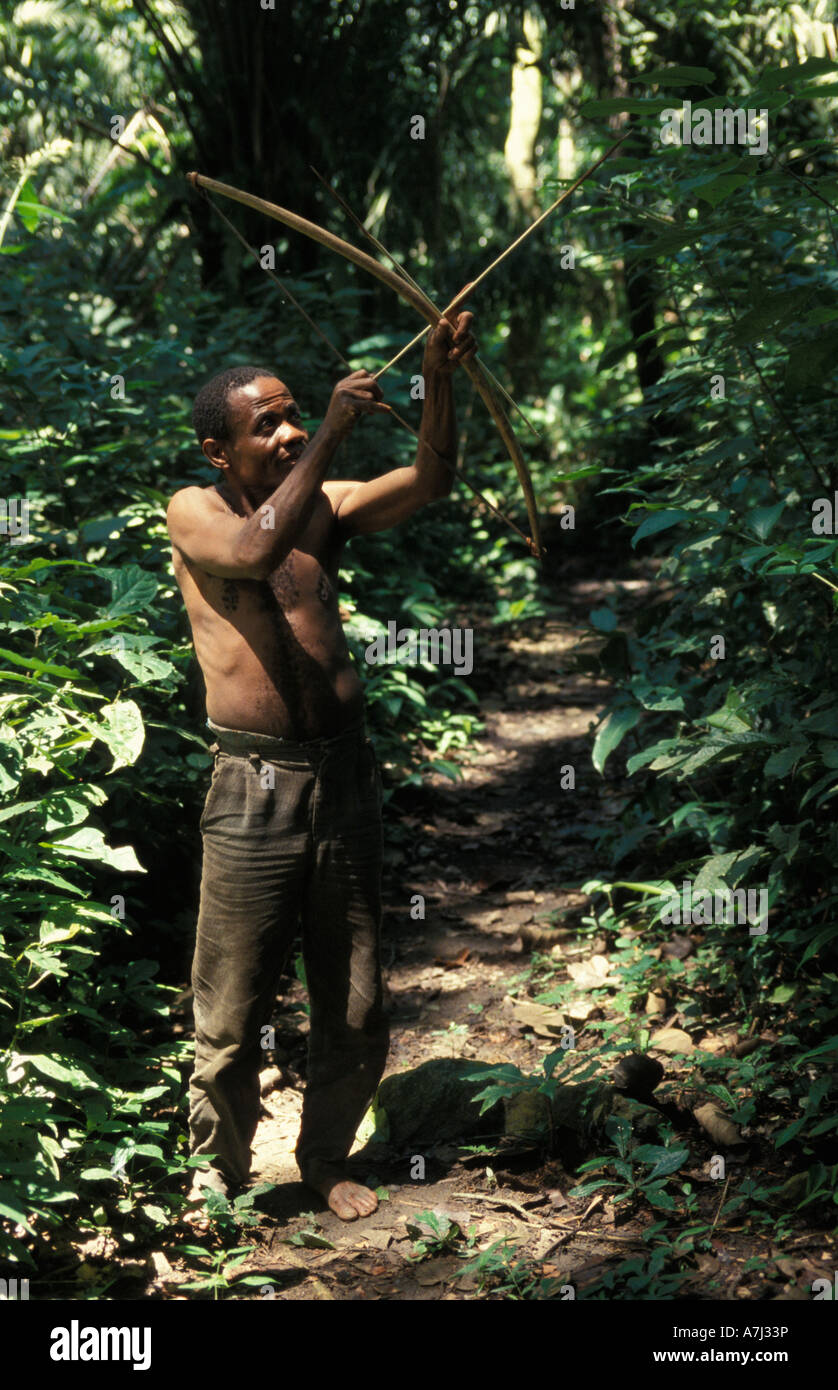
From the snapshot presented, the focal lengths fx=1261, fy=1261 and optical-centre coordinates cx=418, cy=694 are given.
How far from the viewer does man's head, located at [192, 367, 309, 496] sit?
3.15m

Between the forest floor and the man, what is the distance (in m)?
0.22

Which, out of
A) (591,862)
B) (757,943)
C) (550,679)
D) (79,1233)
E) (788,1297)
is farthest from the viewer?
(550,679)

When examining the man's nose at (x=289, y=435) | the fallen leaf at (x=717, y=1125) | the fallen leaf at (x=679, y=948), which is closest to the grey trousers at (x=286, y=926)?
the man's nose at (x=289, y=435)

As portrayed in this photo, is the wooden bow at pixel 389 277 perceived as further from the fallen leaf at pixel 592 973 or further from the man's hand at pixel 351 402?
the fallen leaf at pixel 592 973

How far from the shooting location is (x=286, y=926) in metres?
3.20

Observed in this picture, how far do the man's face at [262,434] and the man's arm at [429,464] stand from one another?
22cm

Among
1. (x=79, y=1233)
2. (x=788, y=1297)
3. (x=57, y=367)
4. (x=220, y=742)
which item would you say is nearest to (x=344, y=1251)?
(x=79, y=1233)

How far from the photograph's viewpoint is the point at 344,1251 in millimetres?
3088

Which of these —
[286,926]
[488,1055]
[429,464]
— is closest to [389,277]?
[429,464]

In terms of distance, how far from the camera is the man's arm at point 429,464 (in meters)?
2.94

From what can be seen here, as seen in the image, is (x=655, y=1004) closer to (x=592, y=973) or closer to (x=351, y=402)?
(x=592, y=973)

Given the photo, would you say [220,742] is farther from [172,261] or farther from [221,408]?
[172,261]

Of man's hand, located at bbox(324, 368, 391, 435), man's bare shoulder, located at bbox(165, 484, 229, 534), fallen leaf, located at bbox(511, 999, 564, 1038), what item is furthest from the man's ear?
fallen leaf, located at bbox(511, 999, 564, 1038)

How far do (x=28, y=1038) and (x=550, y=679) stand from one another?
5585 millimetres
